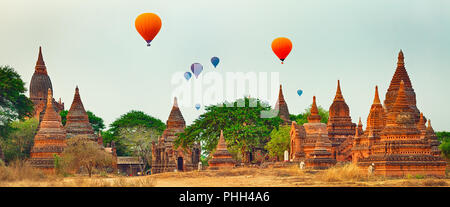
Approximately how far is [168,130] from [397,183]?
4314 cm

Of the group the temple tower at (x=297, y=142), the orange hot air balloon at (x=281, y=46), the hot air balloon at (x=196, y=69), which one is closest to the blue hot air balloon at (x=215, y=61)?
the hot air balloon at (x=196, y=69)

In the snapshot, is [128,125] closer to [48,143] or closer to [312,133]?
[48,143]

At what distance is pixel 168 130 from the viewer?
245ft

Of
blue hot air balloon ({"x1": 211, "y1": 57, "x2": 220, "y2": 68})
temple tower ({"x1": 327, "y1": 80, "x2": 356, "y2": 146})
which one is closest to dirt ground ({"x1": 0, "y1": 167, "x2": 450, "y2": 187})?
temple tower ({"x1": 327, "y1": 80, "x2": 356, "y2": 146})

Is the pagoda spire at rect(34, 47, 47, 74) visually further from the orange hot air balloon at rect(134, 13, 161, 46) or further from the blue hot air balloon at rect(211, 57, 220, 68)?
the orange hot air balloon at rect(134, 13, 161, 46)

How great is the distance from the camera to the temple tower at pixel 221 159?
1970 inches

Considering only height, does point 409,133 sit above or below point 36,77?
below

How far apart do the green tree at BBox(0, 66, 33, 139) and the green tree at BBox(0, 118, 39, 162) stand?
211 cm

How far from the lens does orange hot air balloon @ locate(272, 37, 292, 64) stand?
177 ft
